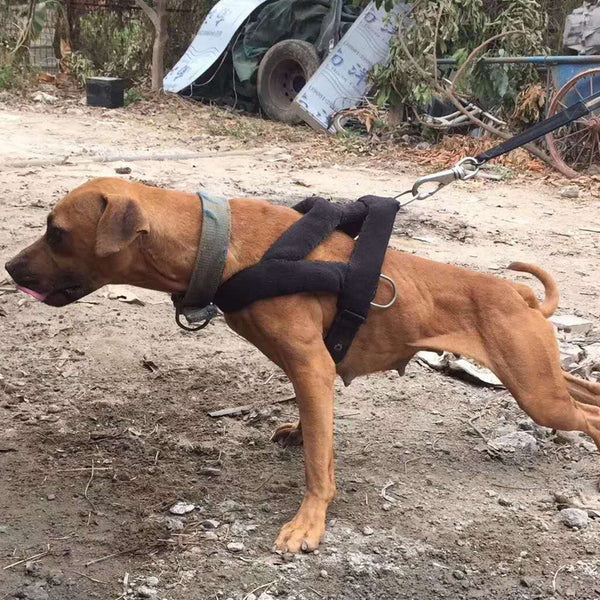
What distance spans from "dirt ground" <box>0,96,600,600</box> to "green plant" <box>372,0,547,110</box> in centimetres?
643

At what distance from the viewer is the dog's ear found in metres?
3.03

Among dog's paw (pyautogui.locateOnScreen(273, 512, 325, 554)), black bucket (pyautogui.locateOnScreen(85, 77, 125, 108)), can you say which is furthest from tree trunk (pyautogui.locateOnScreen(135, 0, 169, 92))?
dog's paw (pyautogui.locateOnScreen(273, 512, 325, 554))

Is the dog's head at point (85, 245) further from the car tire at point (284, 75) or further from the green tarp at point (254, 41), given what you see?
the green tarp at point (254, 41)

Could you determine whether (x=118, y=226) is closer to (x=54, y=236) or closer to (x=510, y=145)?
(x=54, y=236)

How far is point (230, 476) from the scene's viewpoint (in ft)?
12.2

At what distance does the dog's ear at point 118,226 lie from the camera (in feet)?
9.93

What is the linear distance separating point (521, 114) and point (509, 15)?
156cm

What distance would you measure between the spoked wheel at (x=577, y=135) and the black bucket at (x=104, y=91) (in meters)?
7.84

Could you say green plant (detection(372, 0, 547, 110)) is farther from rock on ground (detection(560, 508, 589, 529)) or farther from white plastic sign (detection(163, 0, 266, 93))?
rock on ground (detection(560, 508, 589, 529))

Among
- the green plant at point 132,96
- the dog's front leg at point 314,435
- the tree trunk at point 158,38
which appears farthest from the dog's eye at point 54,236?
the tree trunk at point 158,38

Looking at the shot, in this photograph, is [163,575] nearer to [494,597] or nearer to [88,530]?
[88,530]

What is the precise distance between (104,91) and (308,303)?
13.0m

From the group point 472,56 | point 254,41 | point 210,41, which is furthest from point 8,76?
point 472,56

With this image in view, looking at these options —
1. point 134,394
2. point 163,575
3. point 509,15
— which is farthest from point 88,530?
point 509,15
